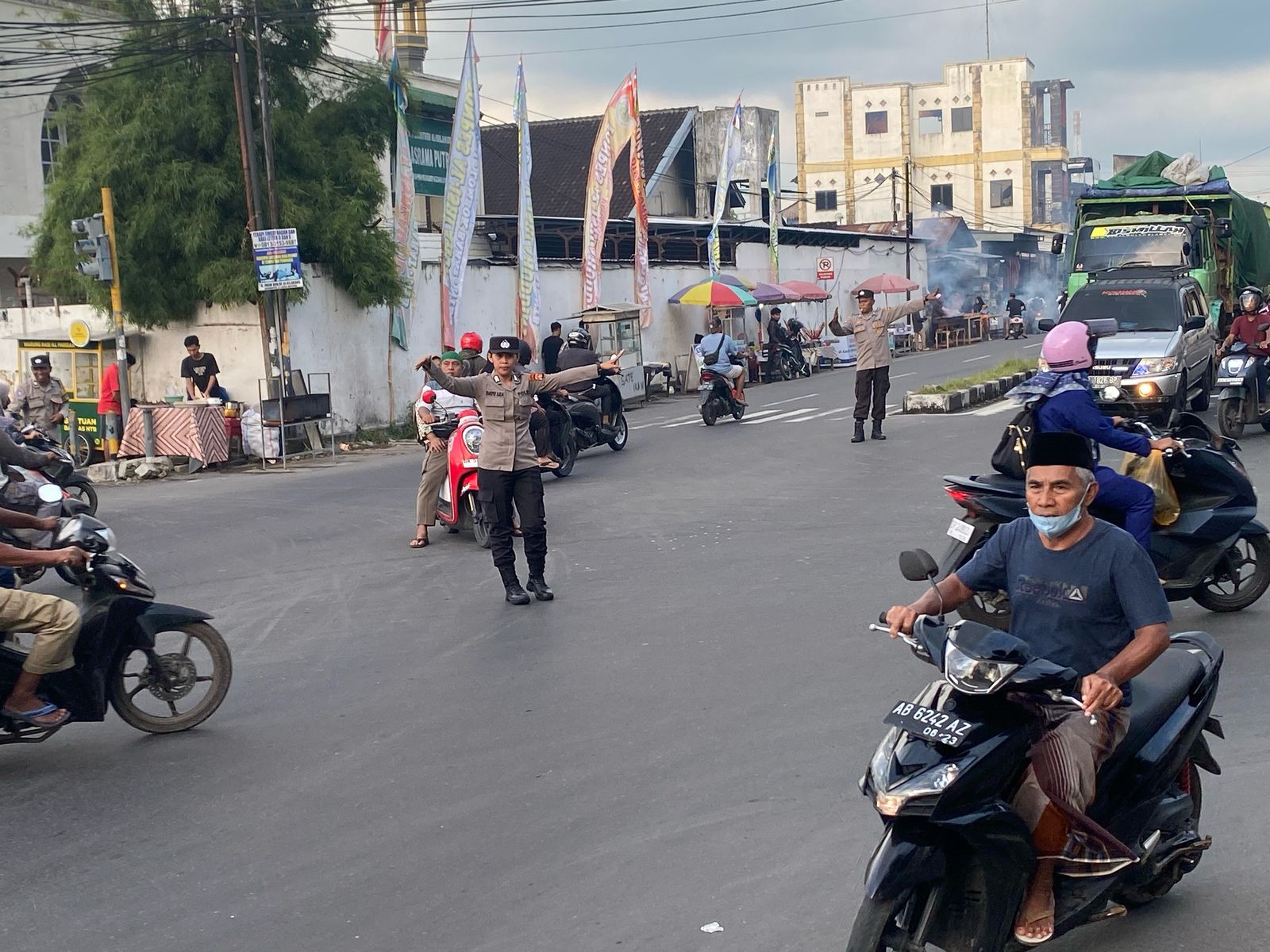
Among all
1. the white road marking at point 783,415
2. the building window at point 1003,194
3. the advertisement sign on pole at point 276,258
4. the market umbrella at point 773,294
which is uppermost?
the building window at point 1003,194

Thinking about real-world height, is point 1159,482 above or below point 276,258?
below

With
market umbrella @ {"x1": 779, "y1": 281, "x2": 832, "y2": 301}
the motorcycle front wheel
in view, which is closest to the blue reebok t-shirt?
the motorcycle front wheel

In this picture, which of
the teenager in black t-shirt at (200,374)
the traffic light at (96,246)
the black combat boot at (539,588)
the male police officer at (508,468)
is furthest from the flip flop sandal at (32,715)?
the teenager in black t-shirt at (200,374)

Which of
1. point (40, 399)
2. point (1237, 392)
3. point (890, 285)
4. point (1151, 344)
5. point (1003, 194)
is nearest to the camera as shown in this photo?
point (1237, 392)

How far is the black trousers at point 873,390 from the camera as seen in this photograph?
669 inches

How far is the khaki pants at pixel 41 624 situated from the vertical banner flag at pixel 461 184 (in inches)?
721

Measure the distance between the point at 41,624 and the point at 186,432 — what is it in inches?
557

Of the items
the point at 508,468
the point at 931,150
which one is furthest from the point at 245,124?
the point at 931,150

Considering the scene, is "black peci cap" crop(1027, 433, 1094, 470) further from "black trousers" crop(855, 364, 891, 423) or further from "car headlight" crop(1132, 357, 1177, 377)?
"car headlight" crop(1132, 357, 1177, 377)

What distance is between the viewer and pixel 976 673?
3256mm

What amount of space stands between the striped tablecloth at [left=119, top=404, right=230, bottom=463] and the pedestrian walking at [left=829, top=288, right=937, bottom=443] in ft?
29.1

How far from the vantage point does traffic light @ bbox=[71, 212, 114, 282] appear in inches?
730

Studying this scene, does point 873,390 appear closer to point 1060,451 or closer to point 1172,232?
point 1172,232

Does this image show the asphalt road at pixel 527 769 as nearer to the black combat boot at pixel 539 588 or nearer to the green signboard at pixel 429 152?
the black combat boot at pixel 539 588
